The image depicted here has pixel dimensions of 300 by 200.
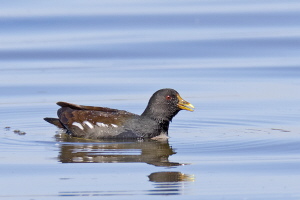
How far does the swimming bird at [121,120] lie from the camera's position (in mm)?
12500

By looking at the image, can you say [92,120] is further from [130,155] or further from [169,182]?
[169,182]

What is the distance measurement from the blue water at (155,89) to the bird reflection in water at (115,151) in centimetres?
2

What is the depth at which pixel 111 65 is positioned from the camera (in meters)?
18.5

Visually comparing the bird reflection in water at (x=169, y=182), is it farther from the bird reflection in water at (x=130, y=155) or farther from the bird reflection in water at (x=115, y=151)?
the bird reflection in water at (x=115, y=151)

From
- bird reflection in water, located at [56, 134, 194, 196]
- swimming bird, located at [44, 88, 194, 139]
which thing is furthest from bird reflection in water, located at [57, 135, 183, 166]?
swimming bird, located at [44, 88, 194, 139]

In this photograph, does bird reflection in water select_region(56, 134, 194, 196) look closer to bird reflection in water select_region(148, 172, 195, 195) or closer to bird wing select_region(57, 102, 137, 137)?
bird reflection in water select_region(148, 172, 195, 195)

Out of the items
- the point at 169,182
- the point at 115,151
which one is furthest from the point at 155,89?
the point at 169,182

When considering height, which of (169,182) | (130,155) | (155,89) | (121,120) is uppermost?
(155,89)

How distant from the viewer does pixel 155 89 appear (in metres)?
15.9

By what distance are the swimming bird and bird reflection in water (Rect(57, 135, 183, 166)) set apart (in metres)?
0.16

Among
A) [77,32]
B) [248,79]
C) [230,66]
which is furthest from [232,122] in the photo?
[77,32]

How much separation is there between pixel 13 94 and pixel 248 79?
14.1ft

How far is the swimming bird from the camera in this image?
12.5m

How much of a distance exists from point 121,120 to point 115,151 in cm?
124
